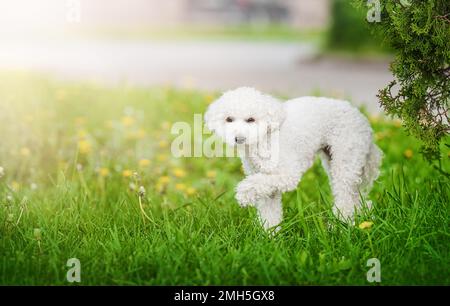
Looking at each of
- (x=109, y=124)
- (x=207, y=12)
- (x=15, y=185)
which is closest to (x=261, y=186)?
(x=15, y=185)

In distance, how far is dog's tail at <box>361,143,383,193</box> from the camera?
464 centimetres

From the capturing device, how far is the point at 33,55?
51.9 ft

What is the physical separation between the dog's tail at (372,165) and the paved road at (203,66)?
343 cm

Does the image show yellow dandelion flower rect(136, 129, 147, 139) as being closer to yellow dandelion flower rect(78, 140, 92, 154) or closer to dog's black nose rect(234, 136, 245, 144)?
yellow dandelion flower rect(78, 140, 92, 154)

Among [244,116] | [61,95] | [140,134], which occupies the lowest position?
[244,116]

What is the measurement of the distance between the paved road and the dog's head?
4074 mm

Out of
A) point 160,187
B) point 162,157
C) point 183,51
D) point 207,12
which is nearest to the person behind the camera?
point 160,187

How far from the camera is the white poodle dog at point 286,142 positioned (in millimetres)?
4074

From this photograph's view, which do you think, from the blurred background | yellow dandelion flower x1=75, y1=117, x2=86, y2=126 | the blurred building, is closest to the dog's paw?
the blurred background

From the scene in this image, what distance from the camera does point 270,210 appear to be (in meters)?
4.31

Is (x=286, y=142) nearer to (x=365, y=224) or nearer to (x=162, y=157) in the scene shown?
(x=365, y=224)

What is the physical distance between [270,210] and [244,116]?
0.58m
